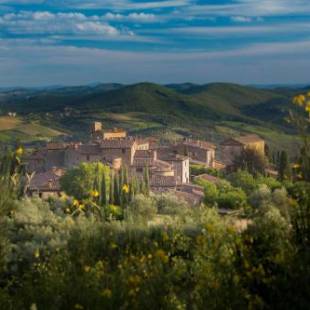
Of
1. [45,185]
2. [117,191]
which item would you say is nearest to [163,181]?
[45,185]

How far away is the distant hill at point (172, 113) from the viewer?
110 metres

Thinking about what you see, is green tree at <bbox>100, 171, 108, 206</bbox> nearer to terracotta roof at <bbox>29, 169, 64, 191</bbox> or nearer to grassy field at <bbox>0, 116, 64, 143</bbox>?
terracotta roof at <bbox>29, 169, 64, 191</bbox>

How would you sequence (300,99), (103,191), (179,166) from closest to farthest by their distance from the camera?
(300,99)
(103,191)
(179,166)

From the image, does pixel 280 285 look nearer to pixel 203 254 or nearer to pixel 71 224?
pixel 203 254

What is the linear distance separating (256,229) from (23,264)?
561cm

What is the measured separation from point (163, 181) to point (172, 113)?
8790cm

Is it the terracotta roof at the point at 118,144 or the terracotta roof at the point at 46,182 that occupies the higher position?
the terracotta roof at the point at 118,144

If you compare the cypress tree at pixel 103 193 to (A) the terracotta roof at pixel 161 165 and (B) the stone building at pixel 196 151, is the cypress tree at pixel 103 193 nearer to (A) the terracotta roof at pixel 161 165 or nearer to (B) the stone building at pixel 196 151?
(A) the terracotta roof at pixel 161 165

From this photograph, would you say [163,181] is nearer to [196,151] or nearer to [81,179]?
[81,179]

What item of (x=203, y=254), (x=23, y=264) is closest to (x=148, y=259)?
(x=203, y=254)

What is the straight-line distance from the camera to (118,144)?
57.2 metres

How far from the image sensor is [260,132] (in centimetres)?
10931

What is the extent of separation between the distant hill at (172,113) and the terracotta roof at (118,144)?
36.5 meters

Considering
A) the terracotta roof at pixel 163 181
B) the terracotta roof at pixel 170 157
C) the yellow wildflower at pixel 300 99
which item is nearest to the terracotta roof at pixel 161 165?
the terracotta roof at pixel 170 157
